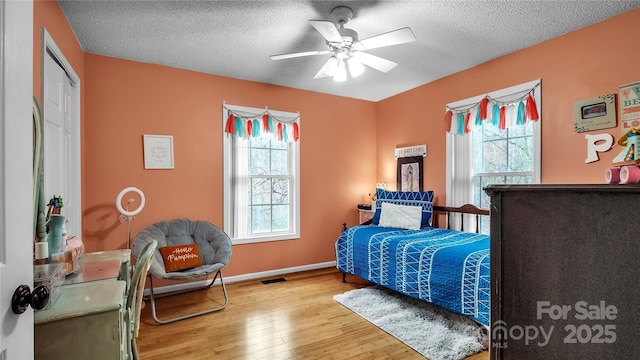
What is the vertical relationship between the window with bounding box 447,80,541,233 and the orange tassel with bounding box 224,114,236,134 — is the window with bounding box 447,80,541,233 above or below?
below

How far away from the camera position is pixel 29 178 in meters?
0.81

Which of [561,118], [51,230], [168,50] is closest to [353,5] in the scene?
[168,50]

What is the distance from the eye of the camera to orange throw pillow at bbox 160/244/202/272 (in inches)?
120

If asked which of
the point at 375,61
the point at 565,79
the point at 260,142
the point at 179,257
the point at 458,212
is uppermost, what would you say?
the point at 375,61

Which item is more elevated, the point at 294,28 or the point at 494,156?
the point at 294,28

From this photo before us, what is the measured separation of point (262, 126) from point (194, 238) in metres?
1.56

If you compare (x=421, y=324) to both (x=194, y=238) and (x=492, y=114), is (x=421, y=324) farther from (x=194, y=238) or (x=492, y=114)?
(x=194, y=238)

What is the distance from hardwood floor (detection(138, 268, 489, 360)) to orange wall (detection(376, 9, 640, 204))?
1.78 m

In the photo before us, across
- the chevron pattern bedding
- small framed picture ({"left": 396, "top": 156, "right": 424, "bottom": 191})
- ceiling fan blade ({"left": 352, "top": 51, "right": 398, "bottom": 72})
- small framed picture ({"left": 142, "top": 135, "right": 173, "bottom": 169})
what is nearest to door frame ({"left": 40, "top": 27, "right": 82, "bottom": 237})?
small framed picture ({"left": 142, "top": 135, "right": 173, "bottom": 169})

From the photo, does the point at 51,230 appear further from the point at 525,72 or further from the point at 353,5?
the point at 525,72

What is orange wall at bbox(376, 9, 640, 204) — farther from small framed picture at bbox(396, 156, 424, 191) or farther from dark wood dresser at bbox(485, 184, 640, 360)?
dark wood dresser at bbox(485, 184, 640, 360)

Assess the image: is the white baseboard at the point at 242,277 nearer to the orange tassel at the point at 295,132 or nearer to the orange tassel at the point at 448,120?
the orange tassel at the point at 295,132

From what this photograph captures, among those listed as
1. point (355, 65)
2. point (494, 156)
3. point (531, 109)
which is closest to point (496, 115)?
point (531, 109)

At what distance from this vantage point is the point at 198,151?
11.7ft
